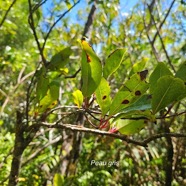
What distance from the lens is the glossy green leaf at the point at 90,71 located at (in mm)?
448

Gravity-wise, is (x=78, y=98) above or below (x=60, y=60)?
below

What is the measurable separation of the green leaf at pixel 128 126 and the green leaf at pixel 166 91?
3.2 inches

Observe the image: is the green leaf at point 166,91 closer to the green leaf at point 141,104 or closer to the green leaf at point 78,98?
the green leaf at point 141,104

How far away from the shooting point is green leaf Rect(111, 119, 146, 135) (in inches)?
19.7

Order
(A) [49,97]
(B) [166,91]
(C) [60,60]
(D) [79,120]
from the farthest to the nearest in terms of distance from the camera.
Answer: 1. (D) [79,120]
2. (C) [60,60]
3. (A) [49,97]
4. (B) [166,91]

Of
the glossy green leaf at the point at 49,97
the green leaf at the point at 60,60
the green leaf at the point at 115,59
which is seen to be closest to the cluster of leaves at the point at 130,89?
the green leaf at the point at 115,59

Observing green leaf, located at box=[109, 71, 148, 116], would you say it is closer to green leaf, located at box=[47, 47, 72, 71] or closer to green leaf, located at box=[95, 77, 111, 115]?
green leaf, located at box=[95, 77, 111, 115]

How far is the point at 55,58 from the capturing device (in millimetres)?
719

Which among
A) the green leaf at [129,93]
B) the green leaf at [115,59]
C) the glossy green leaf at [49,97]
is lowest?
the green leaf at [129,93]

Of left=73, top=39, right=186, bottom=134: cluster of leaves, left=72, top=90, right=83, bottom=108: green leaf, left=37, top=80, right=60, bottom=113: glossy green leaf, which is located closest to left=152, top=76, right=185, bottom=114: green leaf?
left=73, top=39, right=186, bottom=134: cluster of leaves

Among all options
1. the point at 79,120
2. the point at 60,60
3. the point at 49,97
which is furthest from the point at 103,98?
the point at 79,120

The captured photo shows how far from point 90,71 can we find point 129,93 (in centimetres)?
7

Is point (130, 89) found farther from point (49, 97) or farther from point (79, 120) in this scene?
point (79, 120)

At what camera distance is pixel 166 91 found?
1.36 ft
